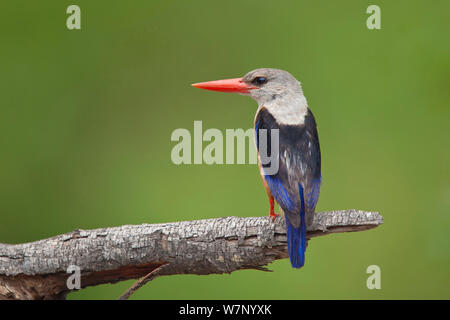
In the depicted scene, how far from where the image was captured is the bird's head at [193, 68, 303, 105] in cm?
240

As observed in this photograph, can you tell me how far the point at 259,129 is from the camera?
2.23 m

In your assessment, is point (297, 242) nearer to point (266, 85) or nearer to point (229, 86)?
point (266, 85)

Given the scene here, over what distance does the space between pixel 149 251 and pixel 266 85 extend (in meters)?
0.96

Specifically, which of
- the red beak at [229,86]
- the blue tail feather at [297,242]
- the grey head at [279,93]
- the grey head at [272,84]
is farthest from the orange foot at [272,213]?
the red beak at [229,86]

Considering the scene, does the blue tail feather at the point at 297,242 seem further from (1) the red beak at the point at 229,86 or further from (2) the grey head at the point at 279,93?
(1) the red beak at the point at 229,86

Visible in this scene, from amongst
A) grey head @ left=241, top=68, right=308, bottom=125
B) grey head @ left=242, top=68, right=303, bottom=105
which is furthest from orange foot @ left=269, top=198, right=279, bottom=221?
grey head @ left=242, top=68, right=303, bottom=105

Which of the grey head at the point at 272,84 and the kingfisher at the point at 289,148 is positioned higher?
the grey head at the point at 272,84

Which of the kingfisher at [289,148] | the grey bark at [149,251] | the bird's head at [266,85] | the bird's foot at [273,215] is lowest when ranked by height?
the grey bark at [149,251]

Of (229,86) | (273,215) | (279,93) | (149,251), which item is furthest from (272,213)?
(229,86)

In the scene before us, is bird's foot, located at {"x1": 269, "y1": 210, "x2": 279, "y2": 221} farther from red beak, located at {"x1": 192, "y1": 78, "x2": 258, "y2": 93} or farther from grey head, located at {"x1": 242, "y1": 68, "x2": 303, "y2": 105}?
red beak, located at {"x1": 192, "y1": 78, "x2": 258, "y2": 93}

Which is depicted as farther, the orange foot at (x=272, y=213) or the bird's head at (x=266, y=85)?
the bird's head at (x=266, y=85)

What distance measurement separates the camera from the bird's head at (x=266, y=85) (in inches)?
94.5

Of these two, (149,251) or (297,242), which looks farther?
(149,251)

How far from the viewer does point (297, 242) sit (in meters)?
1.86
